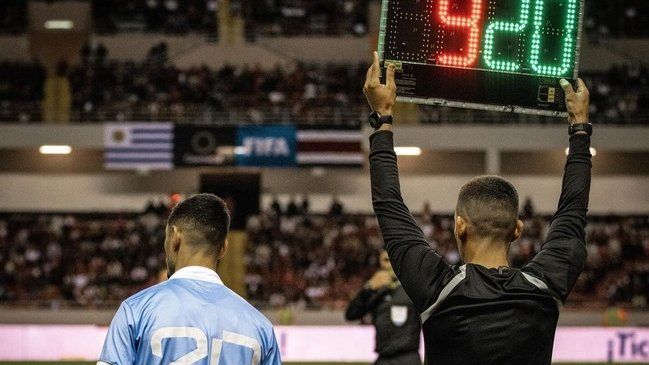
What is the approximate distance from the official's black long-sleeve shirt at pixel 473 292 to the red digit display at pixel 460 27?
0.74 m

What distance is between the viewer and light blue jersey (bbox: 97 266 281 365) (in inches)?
144

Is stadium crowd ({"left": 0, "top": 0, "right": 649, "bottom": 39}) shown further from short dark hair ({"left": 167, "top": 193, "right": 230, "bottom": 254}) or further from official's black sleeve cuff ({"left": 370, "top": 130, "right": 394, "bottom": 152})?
official's black sleeve cuff ({"left": 370, "top": 130, "right": 394, "bottom": 152})

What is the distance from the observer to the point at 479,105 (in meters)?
4.04

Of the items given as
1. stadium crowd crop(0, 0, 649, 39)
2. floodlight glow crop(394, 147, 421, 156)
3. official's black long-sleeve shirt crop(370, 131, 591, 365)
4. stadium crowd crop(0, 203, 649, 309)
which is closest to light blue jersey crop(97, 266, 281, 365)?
official's black long-sleeve shirt crop(370, 131, 591, 365)

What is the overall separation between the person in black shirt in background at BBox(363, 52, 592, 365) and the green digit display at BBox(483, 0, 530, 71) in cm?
56

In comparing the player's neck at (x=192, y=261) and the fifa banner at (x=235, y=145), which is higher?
the player's neck at (x=192, y=261)

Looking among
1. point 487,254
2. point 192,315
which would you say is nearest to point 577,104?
point 487,254

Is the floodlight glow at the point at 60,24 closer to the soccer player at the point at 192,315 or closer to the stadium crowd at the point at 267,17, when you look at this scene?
the stadium crowd at the point at 267,17

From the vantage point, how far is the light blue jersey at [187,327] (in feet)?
12.0

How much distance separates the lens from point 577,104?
3.69 m

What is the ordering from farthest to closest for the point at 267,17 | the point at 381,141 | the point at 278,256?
the point at 267,17
the point at 278,256
the point at 381,141

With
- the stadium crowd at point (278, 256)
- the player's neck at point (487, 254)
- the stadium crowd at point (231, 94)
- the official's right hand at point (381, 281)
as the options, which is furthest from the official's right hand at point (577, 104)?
the stadium crowd at point (231, 94)

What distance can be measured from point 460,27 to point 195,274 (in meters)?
1.32

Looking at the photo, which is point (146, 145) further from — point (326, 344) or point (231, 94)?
point (326, 344)
